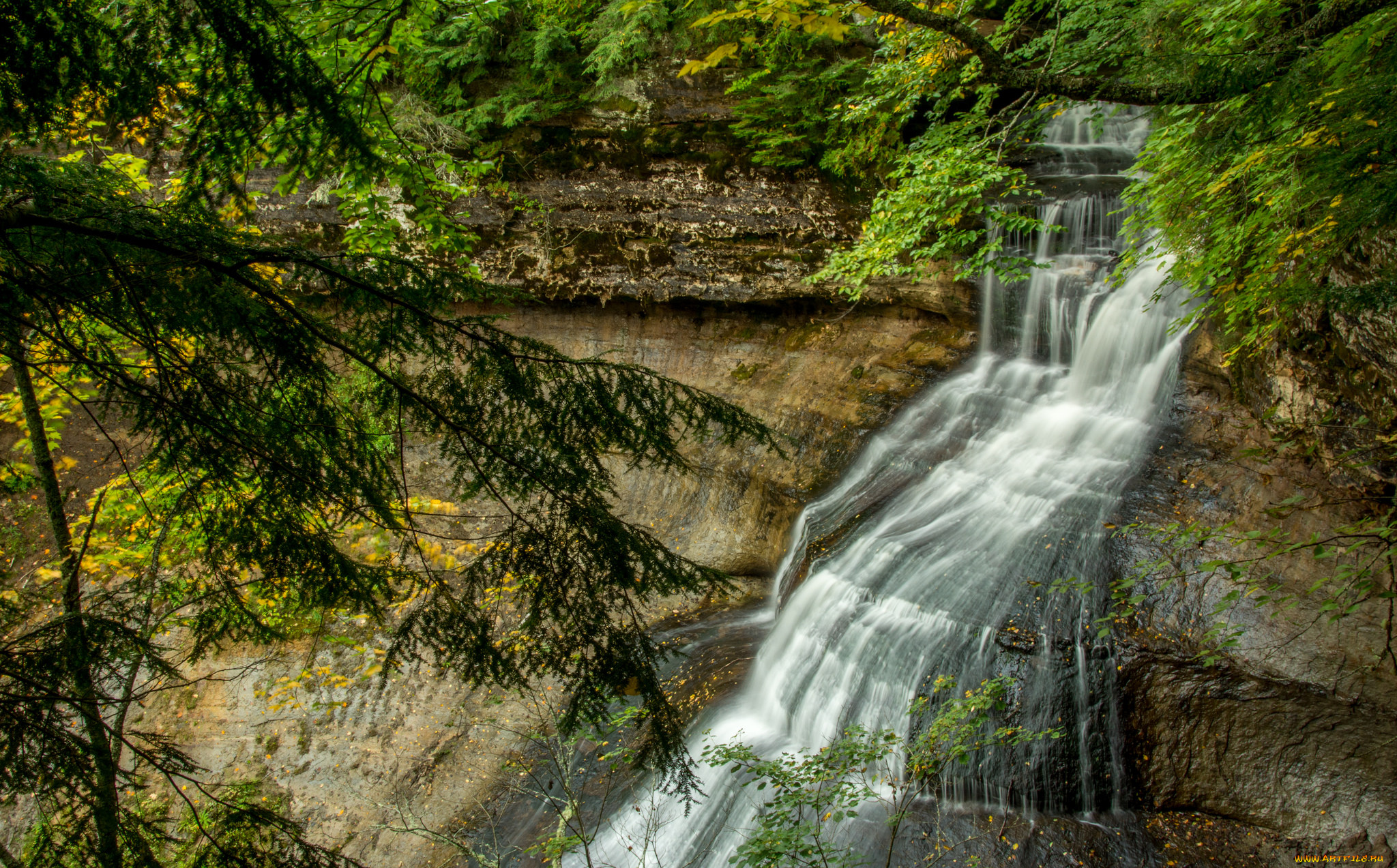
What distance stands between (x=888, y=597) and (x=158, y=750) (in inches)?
231

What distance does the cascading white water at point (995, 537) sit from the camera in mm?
5488

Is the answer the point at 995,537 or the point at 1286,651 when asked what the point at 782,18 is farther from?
the point at 1286,651

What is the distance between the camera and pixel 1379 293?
3564 millimetres

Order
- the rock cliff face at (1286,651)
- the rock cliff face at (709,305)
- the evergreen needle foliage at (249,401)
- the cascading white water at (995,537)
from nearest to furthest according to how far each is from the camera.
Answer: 1. the evergreen needle foliage at (249,401)
2. the rock cliff face at (1286,651)
3. the cascading white water at (995,537)
4. the rock cliff face at (709,305)

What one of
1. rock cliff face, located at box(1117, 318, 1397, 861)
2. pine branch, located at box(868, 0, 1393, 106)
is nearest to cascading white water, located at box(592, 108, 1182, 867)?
rock cliff face, located at box(1117, 318, 1397, 861)

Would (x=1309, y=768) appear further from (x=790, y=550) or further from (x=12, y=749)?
(x=12, y=749)

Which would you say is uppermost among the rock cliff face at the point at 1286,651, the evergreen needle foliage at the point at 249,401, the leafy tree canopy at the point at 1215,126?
the leafy tree canopy at the point at 1215,126

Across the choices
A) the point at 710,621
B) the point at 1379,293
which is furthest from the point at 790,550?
the point at 1379,293

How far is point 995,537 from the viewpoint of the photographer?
22.6 ft

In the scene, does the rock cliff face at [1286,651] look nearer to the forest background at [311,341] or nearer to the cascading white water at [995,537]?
the cascading white water at [995,537]

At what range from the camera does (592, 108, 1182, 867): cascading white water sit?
5488 mm

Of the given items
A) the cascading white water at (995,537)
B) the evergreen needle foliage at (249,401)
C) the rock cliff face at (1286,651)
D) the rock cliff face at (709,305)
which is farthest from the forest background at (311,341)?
the rock cliff face at (709,305)

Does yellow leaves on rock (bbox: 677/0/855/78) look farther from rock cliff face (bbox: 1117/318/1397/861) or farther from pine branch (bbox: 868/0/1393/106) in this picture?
rock cliff face (bbox: 1117/318/1397/861)

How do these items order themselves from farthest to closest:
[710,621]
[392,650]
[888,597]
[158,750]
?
[710,621]
[888,597]
[392,650]
[158,750]
